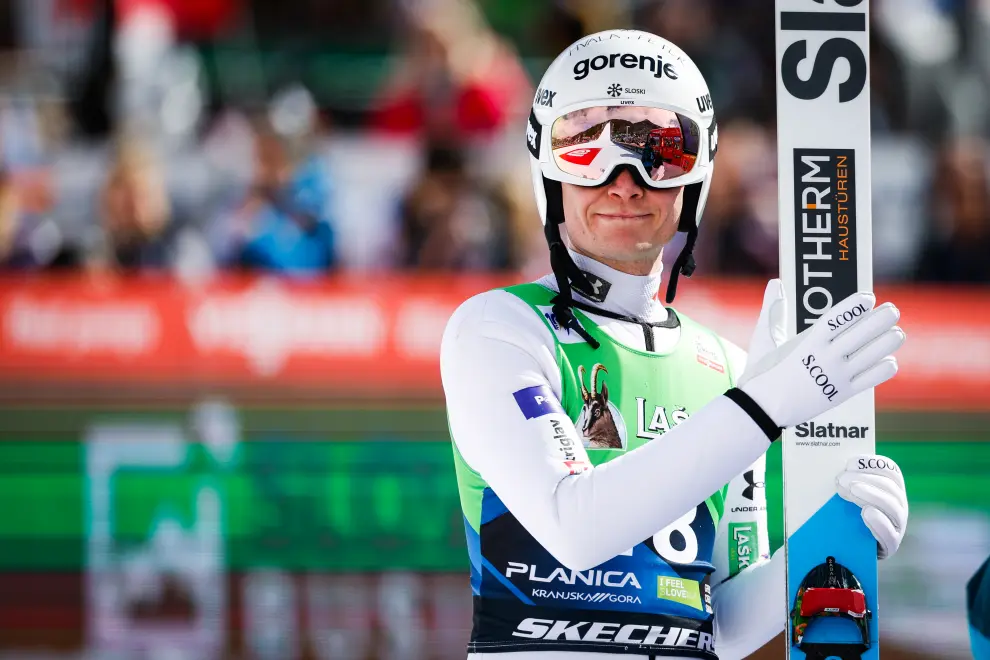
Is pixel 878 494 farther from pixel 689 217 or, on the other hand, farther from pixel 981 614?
pixel 689 217

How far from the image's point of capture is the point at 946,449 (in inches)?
305

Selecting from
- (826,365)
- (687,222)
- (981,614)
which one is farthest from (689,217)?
(981,614)

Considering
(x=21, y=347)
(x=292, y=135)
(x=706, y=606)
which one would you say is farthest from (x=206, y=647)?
(x=706, y=606)

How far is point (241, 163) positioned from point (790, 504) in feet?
20.2

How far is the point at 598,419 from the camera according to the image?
3.33 m

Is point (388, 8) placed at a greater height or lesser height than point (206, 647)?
greater

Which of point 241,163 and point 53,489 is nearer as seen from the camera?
point 53,489

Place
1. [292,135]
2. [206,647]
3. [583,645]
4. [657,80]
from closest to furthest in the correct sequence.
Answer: [583,645], [657,80], [206,647], [292,135]

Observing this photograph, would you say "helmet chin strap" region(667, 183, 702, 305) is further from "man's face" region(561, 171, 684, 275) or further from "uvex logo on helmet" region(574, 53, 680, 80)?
"uvex logo on helmet" region(574, 53, 680, 80)

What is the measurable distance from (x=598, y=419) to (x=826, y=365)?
0.56 metres

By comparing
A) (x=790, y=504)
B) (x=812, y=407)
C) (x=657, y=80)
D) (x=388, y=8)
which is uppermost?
(x=388, y=8)

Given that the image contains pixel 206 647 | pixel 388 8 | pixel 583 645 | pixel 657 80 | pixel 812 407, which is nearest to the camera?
pixel 812 407

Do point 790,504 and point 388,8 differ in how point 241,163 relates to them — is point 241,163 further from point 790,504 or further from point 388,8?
point 790,504

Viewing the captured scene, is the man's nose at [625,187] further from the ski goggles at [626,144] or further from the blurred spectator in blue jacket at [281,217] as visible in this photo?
the blurred spectator in blue jacket at [281,217]
